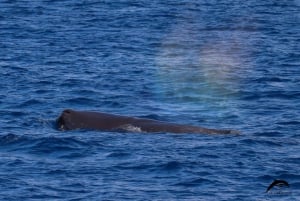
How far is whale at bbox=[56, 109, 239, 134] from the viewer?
3184 centimetres

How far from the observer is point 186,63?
47.0 metres

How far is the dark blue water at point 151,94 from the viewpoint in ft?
86.9

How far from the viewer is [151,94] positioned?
39.2 meters

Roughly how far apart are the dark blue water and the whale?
1.68 ft

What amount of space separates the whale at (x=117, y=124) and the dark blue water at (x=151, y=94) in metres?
0.51

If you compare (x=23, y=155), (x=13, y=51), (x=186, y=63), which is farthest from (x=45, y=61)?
(x=23, y=155)

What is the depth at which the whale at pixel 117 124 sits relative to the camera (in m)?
31.8

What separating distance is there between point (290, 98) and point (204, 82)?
497cm

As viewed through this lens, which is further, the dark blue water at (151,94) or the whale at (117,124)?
the whale at (117,124)

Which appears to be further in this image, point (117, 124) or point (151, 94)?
point (151, 94)

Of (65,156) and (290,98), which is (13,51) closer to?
(290,98)

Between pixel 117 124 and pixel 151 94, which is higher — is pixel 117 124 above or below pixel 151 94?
above

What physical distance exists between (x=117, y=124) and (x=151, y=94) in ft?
23.6

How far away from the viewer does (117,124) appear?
32.2 m
